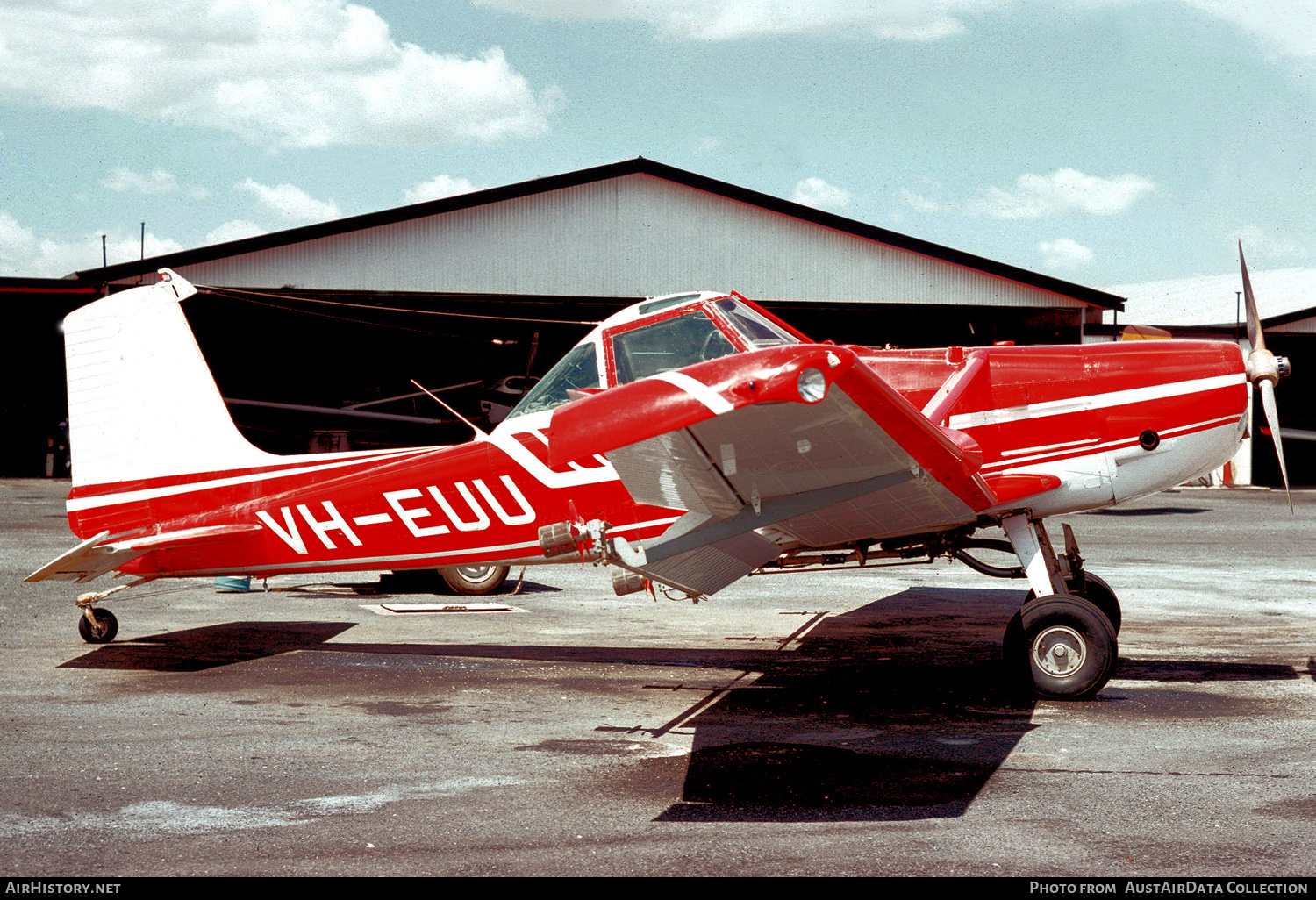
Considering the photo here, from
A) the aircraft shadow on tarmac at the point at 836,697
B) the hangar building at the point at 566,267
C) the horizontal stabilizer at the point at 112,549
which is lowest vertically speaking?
the aircraft shadow on tarmac at the point at 836,697

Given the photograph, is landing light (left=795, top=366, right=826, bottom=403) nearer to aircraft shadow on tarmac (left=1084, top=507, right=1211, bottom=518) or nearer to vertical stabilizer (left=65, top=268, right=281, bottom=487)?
vertical stabilizer (left=65, top=268, right=281, bottom=487)

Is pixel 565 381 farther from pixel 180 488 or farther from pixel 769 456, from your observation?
pixel 180 488

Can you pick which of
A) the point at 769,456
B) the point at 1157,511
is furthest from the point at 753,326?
the point at 1157,511

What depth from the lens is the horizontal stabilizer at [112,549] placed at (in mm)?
7734

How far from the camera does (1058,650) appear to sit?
7.02m

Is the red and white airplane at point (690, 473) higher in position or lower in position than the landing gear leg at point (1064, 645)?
higher

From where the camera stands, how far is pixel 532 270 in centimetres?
2623

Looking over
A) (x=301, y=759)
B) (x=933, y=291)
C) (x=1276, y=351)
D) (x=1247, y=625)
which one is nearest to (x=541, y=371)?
(x=933, y=291)

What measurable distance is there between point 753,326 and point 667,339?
1.87 feet

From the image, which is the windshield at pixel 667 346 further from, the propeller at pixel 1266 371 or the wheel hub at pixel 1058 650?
the propeller at pixel 1266 371

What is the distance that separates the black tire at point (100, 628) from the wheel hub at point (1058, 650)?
6.77 metres

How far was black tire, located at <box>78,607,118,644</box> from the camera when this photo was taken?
884 centimetres

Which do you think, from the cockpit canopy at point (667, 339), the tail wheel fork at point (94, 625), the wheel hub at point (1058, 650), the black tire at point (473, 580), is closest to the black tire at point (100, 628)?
the tail wheel fork at point (94, 625)
